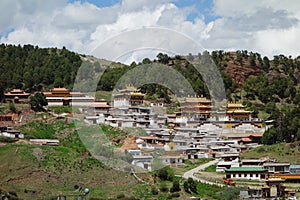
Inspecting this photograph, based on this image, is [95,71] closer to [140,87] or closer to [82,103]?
[140,87]

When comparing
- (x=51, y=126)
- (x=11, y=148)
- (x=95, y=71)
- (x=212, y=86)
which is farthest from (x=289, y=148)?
(x=95, y=71)

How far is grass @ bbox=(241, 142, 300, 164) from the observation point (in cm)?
3612

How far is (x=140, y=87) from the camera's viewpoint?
5594cm

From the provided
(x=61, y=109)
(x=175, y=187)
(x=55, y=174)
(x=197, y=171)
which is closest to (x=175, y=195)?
(x=175, y=187)

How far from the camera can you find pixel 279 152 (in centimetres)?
3759

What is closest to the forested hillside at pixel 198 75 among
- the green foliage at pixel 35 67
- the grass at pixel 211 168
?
the green foliage at pixel 35 67

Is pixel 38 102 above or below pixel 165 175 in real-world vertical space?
above

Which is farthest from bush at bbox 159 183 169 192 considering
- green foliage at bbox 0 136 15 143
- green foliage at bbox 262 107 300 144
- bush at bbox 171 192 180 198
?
green foliage at bbox 262 107 300 144

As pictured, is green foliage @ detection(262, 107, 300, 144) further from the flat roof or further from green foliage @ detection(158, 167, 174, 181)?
green foliage @ detection(158, 167, 174, 181)

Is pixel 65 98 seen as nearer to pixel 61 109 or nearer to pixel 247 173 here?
pixel 61 109

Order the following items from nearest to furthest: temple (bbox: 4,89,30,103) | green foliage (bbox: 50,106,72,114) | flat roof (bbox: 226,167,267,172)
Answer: flat roof (bbox: 226,167,267,172) → green foliage (bbox: 50,106,72,114) → temple (bbox: 4,89,30,103)

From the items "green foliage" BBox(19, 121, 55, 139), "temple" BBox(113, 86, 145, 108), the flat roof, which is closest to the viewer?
the flat roof

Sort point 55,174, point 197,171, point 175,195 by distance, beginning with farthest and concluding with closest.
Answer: point 197,171 < point 55,174 < point 175,195

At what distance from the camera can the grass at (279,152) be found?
119 ft
